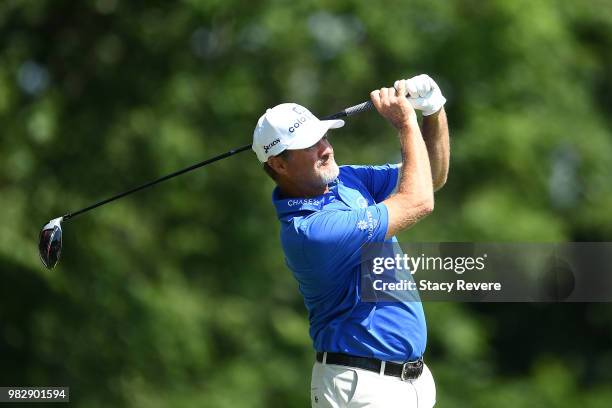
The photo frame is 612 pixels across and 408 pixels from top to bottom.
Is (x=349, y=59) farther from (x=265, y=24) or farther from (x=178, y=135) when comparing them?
(x=178, y=135)

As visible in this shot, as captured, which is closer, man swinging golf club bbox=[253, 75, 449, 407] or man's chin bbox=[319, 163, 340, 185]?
man swinging golf club bbox=[253, 75, 449, 407]

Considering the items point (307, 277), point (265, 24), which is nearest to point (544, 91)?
point (265, 24)

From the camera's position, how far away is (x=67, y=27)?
12.4m

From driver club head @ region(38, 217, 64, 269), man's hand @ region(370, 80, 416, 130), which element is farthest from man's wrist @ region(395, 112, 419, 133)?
driver club head @ region(38, 217, 64, 269)

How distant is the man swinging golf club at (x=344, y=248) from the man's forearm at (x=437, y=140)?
0.15m

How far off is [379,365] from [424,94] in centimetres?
108

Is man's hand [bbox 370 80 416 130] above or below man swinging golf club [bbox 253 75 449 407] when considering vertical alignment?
above

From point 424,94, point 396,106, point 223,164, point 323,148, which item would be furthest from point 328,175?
point 223,164

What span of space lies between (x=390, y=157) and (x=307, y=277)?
25.8ft

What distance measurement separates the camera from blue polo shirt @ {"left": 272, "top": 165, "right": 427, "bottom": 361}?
15.5 feet

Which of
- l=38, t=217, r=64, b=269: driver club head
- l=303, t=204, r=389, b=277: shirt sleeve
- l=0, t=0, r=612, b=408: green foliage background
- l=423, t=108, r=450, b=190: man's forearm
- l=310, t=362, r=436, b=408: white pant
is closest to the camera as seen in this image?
l=303, t=204, r=389, b=277: shirt sleeve

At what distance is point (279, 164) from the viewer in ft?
16.3

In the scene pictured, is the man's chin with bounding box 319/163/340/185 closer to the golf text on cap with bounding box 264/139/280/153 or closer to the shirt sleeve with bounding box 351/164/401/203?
the golf text on cap with bounding box 264/139/280/153

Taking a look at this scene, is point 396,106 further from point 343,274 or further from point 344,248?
point 343,274
